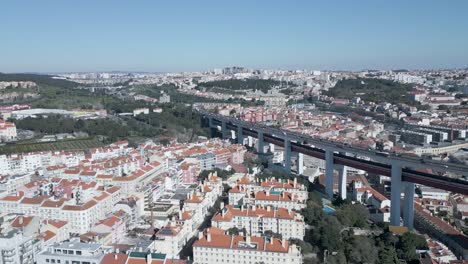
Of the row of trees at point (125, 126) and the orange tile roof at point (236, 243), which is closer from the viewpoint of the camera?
the orange tile roof at point (236, 243)

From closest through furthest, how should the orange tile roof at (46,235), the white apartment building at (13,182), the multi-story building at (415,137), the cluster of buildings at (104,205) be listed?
the cluster of buildings at (104,205) → the orange tile roof at (46,235) → the white apartment building at (13,182) → the multi-story building at (415,137)

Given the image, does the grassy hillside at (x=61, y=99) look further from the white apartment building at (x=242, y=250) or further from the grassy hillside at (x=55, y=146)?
the white apartment building at (x=242, y=250)

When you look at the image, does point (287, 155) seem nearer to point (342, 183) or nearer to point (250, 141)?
point (342, 183)

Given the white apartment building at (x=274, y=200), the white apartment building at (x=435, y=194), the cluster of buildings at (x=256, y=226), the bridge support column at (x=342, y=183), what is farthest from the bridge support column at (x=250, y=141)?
the white apartment building at (x=274, y=200)

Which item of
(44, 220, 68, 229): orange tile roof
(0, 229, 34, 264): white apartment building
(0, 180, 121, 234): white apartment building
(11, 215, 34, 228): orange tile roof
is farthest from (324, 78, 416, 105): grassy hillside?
(0, 229, 34, 264): white apartment building

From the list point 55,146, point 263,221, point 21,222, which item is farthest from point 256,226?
point 55,146
